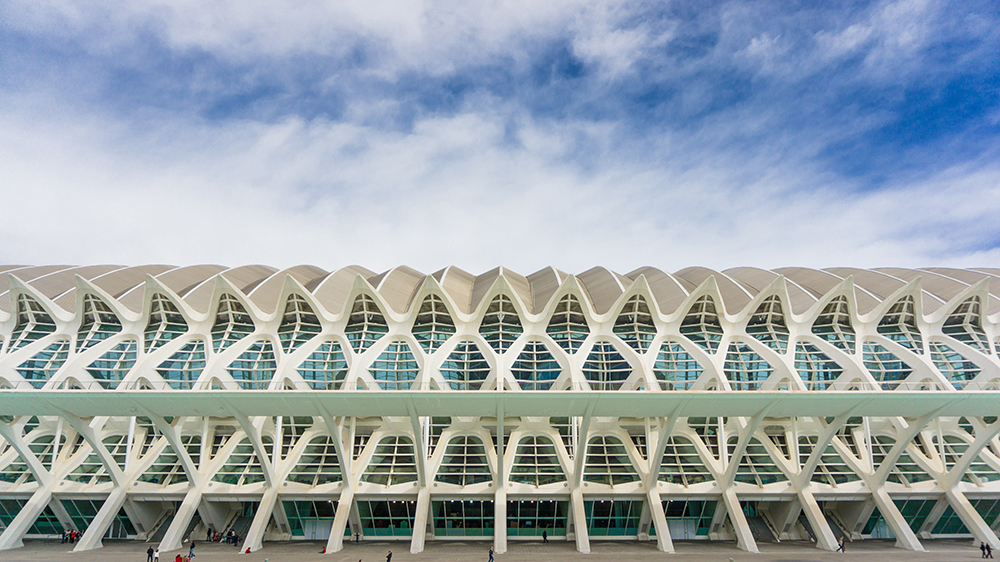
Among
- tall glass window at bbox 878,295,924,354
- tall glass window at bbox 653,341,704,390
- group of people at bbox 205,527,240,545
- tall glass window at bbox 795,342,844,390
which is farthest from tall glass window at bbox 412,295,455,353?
tall glass window at bbox 878,295,924,354

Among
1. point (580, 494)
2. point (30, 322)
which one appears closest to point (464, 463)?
point (580, 494)

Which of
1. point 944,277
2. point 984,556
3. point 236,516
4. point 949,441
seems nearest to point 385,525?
point 236,516

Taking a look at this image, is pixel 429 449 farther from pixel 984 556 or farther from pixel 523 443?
pixel 984 556

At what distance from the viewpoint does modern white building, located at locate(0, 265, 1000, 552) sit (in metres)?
26.0

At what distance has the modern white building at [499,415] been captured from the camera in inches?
1023

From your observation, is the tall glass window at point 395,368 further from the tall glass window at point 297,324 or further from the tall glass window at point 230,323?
the tall glass window at point 230,323

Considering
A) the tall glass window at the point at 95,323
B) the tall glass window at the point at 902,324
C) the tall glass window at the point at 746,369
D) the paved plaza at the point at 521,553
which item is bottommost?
the paved plaza at the point at 521,553

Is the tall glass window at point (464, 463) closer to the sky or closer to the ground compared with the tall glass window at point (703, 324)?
closer to the ground

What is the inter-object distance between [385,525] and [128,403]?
50.3 feet

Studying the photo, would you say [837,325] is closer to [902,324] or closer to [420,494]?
[902,324]

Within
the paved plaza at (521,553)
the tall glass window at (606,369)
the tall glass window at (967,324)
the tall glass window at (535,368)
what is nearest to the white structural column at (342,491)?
the paved plaza at (521,553)

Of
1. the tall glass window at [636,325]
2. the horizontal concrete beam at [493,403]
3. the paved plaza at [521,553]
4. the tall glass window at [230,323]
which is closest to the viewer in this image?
the horizontal concrete beam at [493,403]

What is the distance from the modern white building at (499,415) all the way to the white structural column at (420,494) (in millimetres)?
127

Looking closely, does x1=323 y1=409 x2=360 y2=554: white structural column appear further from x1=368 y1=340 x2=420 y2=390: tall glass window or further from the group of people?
the group of people
